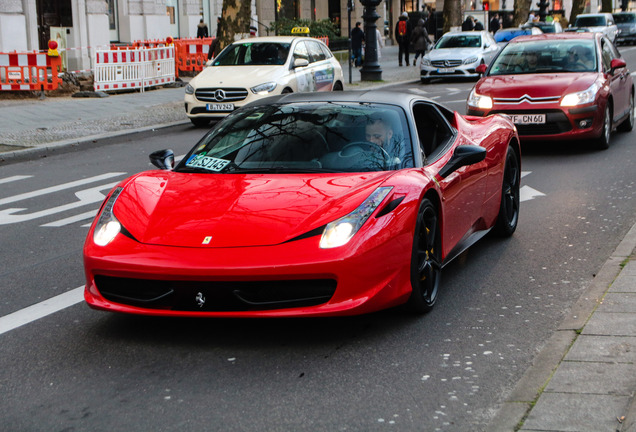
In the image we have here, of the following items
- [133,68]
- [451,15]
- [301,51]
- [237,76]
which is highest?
[451,15]

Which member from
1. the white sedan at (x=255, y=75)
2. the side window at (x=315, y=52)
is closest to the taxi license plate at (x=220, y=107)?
the white sedan at (x=255, y=75)

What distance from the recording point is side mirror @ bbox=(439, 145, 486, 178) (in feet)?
20.2

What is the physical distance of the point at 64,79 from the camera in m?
23.9

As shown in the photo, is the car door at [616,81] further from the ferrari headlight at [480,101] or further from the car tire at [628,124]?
the ferrari headlight at [480,101]

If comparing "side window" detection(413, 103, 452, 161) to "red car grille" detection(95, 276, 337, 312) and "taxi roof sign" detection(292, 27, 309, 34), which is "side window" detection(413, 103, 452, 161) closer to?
"red car grille" detection(95, 276, 337, 312)

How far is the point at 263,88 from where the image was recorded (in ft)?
57.6

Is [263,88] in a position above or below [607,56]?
below

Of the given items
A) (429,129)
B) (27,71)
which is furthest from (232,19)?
(429,129)

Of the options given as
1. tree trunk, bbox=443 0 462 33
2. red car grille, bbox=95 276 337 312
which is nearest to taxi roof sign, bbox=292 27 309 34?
tree trunk, bbox=443 0 462 33

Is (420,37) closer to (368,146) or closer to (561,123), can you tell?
(561,123)

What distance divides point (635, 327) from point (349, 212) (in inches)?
60.8

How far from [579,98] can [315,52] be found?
842 centimetres

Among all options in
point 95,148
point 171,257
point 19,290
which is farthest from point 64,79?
point 171,257

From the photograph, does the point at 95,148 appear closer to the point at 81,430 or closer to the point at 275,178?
the point at 275,178
